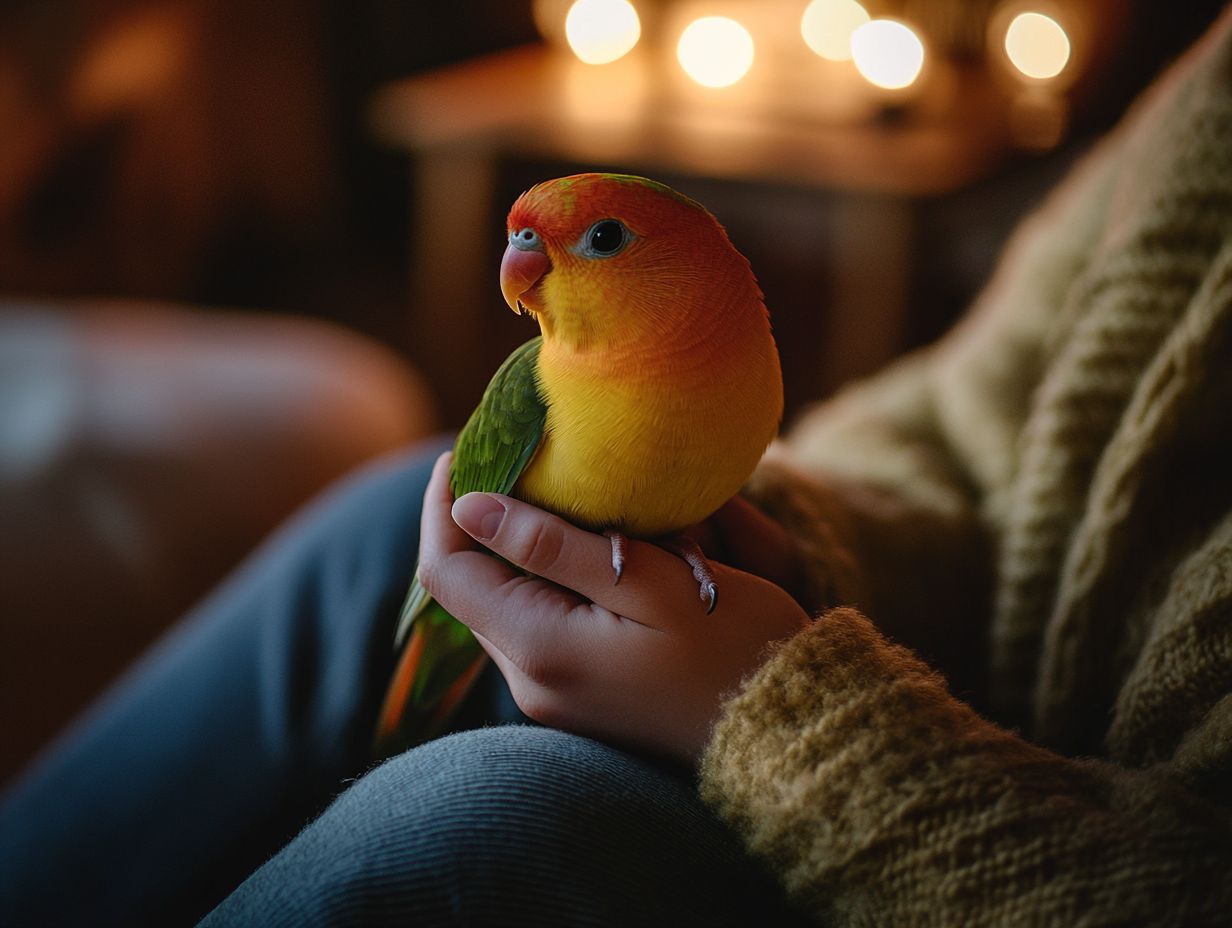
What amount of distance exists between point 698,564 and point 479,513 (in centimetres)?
9

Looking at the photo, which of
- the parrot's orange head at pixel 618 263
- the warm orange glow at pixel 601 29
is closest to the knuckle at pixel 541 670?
the parrot's orange head at pixel 618 263

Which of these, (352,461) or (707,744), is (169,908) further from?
(352,461)

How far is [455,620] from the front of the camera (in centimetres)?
46

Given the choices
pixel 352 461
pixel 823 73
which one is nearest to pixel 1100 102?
pixel 823 73

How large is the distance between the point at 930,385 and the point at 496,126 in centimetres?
97

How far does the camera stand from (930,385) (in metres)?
0.81

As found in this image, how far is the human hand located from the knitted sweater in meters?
0.02

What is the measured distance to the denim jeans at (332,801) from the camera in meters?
0.38

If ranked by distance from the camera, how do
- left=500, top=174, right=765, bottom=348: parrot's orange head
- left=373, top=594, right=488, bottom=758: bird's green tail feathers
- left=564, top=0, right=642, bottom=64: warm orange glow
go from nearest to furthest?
left=500, top=174, right=765, bottom=348: parrot's orange head < left=373, top=594, right=488, bottom=758: bird's green tail feathers < left=564, top=0, right=642, bottom=64: warm orange glow

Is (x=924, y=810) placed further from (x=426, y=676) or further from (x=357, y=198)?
(x=357, y=198)

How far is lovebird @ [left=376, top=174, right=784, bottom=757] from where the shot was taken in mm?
343

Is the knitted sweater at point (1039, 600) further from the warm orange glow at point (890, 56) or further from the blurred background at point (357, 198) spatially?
the warm orange glow at point (890, 56)

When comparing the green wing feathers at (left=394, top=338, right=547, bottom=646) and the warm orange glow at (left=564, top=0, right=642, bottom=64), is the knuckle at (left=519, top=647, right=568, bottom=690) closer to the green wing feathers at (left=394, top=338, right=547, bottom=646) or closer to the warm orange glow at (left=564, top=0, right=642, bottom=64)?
the green wing feathers at (left=394, top=338, right=547, bottom=646)

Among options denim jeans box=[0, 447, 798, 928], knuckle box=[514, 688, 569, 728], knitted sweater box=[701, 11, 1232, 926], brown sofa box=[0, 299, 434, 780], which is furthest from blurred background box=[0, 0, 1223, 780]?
knuckle box=[514, 688, 569, 728]
